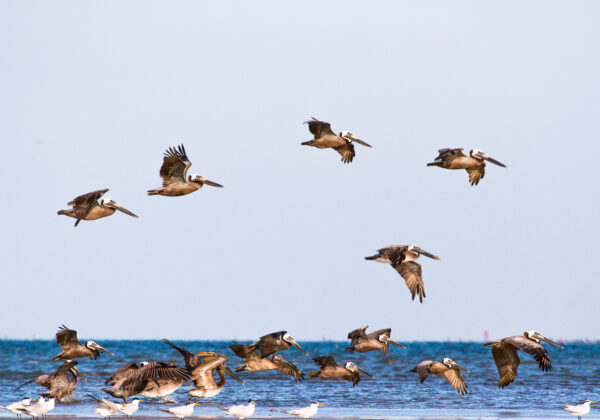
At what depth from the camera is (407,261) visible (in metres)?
17.4

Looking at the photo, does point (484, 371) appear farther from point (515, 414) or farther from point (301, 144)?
point (301, 144)

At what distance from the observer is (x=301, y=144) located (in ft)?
60.3

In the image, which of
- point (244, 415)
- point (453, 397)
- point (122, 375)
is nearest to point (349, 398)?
point (453, 397)

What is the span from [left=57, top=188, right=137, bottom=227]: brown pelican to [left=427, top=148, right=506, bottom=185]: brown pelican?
5897 millimetres

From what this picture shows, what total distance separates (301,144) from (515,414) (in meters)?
8.29

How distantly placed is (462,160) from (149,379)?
713cm

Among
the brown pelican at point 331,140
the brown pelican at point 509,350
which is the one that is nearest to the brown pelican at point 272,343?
the brown pelican at point 509,350

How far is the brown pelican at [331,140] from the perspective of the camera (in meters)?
18.4

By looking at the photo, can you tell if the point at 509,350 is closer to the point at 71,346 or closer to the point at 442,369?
the point at 442,369

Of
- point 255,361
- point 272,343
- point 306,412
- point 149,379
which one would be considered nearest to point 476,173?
point 272,343

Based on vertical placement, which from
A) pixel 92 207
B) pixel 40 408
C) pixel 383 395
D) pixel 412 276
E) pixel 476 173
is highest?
pixel 476 173

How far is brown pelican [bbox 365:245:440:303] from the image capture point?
56.3ft

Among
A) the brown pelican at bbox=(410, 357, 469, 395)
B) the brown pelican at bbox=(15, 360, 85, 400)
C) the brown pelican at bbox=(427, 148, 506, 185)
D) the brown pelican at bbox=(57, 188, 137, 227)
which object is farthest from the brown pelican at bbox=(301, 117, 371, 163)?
the brown pelican at bbox=(15, 360, 85, 400)

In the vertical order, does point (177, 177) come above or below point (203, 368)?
above
